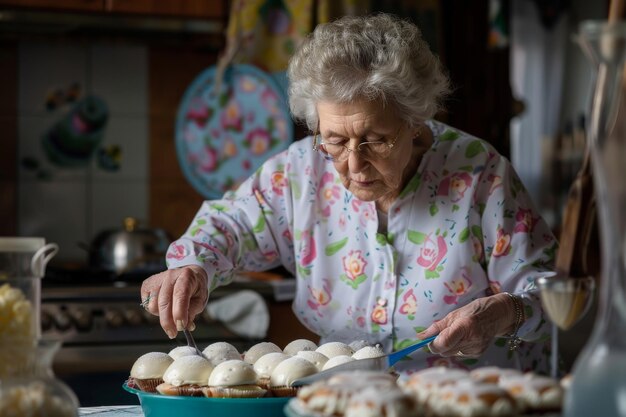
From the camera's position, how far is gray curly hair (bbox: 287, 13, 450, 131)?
1.68 metres

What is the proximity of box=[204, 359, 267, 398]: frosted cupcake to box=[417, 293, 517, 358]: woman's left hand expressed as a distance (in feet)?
1.08

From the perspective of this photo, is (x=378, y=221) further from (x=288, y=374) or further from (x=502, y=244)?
(x=288, y=374)

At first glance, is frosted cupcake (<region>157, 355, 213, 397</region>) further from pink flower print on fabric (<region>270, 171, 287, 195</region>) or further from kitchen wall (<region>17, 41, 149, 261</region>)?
kitchen wall (<region>17, 41, 149, 261</region>)

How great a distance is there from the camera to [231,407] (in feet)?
3.92

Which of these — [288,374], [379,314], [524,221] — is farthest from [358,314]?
[288,374]

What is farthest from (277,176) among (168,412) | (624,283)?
(624,283)

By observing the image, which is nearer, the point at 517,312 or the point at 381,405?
the point at 381,405

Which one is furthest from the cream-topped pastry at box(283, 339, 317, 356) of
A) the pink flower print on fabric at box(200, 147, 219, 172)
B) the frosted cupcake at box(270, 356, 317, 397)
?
the pink flower print on fabric at box(200, 147, 219, 172)

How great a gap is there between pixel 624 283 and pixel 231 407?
539 millimetres

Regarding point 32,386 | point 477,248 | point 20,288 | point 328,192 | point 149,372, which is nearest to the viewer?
point 32,386

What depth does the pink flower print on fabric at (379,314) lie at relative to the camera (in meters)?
1.81

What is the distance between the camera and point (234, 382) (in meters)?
1.22

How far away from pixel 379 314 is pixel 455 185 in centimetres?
29

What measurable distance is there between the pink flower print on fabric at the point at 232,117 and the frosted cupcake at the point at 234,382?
8.37ft
